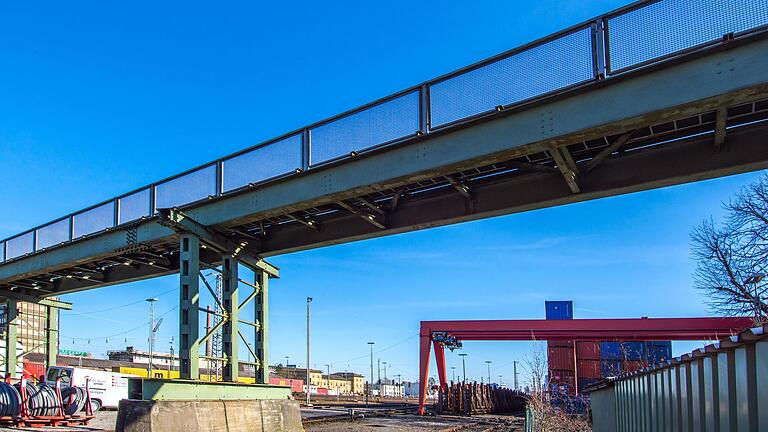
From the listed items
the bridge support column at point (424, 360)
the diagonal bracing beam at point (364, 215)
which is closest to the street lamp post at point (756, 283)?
the diagonal bracing beam at point (364, 215)

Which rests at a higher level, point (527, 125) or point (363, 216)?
point (527, 125)

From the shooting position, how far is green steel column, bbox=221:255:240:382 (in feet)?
53.4

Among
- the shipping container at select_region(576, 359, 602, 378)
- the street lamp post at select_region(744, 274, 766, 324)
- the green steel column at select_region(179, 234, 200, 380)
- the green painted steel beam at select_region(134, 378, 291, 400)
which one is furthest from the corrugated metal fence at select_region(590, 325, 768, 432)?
the shipping container at select_region(576, 359, 602, 378)

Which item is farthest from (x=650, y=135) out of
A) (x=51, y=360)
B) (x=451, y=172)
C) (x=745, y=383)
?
(x=51, y=360)

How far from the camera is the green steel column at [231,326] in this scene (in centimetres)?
1627

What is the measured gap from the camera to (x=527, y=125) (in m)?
10.7

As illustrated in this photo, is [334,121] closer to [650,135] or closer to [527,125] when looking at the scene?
[527,125]

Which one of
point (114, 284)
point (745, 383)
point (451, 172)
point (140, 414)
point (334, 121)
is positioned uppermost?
point (334, 121)

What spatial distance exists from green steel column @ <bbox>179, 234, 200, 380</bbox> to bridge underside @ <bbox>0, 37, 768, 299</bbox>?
0.84m

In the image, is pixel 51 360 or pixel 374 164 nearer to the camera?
pixel 374 164

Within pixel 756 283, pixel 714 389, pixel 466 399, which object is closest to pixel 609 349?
pixel 466 399

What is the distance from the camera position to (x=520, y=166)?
1225 centimetres

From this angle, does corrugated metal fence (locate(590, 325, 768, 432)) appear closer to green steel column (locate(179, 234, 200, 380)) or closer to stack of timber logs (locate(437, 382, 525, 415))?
green steel column (locate(179, 234, 200, 380))

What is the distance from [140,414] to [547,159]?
31.6 ft
